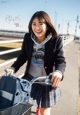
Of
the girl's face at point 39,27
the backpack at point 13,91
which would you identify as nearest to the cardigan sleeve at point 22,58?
the girl's face at point 39,27

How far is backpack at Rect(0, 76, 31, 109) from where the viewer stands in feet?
6.43

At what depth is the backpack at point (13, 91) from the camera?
196 centimetres

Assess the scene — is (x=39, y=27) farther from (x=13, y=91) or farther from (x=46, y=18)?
(x=13, y=91)

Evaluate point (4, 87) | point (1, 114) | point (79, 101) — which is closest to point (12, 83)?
point (4, 87)

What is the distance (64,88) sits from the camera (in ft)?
22.9

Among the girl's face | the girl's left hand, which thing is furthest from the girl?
the girl's left hand

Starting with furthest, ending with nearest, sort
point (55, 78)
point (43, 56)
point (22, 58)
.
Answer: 1. point (22, 58)
2. point (43, 56)
3. point (55, 78)

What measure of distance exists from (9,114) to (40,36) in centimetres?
99

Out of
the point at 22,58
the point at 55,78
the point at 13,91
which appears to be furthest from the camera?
the point at 22,58

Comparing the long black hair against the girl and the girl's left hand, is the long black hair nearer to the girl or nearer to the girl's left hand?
the girl

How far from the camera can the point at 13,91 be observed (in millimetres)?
1994

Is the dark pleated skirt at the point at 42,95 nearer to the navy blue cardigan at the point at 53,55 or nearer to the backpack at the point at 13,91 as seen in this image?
the navy blue cardigan at the point at 53,55

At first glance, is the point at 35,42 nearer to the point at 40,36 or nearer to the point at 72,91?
the point at 40,36

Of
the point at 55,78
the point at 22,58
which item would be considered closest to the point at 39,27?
the point at 22,58
